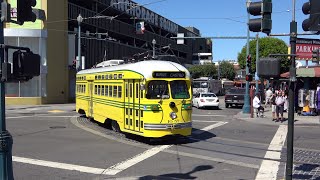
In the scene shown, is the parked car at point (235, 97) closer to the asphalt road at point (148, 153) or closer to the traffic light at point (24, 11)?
the asphalt road at point (148, 153)

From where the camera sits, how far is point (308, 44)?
36.9 m

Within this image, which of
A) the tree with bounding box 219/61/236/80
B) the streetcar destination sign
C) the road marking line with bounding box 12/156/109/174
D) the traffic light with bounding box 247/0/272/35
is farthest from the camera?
the tree with bounding box 219/61/236/80

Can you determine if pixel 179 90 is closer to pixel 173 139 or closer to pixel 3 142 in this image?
pixel 173 139

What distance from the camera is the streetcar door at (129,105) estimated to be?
609 inches

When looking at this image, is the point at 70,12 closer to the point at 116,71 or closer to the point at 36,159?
the point at 116,71

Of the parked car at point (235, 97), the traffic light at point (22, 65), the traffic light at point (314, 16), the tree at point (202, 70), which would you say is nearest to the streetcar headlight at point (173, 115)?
the traffic light at point (314, 16)

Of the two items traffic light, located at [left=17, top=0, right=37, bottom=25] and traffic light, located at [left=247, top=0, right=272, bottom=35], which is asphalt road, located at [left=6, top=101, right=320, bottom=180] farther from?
traffic light, located at [left=17, top=0, right=37, bottom=25]

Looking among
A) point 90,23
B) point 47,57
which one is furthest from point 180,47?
point 47,57

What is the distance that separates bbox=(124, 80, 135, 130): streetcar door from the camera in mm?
15461

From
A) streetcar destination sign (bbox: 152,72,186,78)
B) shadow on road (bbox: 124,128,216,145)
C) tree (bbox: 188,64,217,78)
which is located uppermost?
tree (bbox: 188,64,217,78)

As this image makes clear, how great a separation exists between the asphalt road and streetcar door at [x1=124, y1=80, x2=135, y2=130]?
0.59 m

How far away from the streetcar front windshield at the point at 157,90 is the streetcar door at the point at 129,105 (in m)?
0.86

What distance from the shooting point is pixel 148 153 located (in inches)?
509

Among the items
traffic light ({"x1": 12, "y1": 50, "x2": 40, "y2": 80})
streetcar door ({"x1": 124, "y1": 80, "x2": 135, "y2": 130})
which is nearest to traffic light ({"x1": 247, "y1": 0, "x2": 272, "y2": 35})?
traffic light ({"x1": 12, "y1": 50, "x2": 40, "y2": 80})
